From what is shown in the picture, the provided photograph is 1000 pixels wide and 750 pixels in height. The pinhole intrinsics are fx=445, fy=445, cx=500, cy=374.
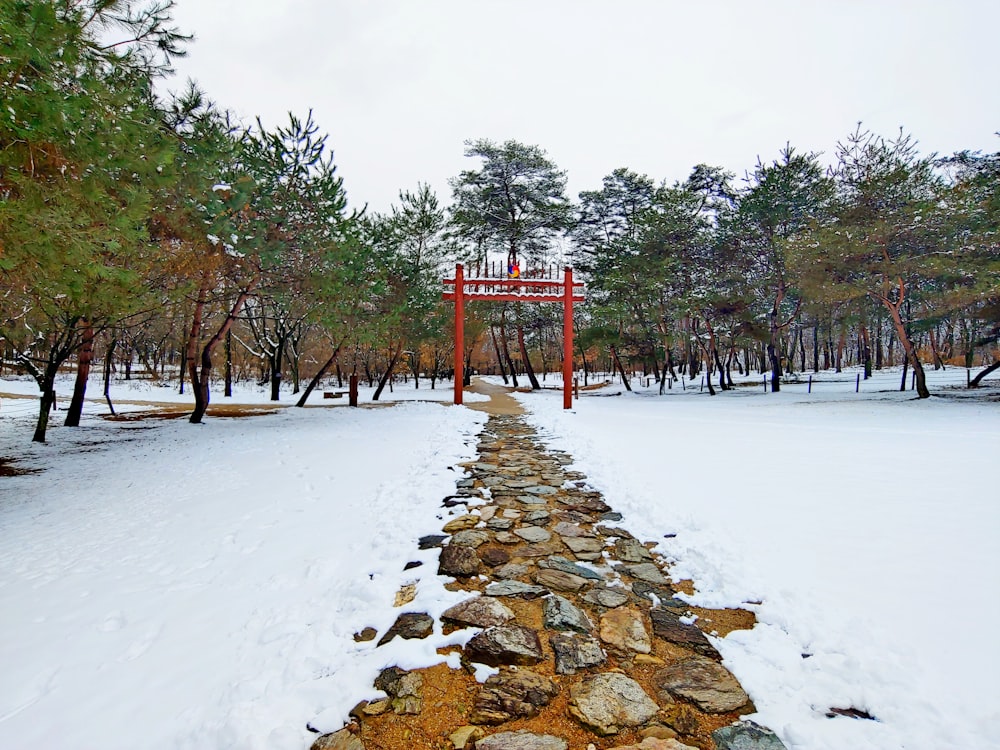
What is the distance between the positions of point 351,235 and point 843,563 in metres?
11.4

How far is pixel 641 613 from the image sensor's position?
2.52m

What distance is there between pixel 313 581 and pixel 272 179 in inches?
408

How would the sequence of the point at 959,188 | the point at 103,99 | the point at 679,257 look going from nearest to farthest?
the point at 103,99, the point at 959,188, the point at 679,257

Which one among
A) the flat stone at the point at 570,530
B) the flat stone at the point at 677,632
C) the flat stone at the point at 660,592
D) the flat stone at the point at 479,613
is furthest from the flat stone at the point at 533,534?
the flat stone at the point at 677,632

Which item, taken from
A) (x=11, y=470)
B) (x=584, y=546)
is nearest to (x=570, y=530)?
(x=584, y=546)

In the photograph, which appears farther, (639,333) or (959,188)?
(639,333)

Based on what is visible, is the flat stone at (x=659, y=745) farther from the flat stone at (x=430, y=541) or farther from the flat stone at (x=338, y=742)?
the flat stone at (x=430, y=541)

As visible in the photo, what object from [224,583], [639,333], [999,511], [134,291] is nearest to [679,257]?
[639,333]

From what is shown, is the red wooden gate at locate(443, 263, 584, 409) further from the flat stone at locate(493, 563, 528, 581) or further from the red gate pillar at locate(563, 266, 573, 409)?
the flat stone at locate(493, 563, 528, 581)

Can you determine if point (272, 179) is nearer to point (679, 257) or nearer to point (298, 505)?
point (298, 505)

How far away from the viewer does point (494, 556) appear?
325cm

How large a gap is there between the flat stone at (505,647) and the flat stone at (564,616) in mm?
155

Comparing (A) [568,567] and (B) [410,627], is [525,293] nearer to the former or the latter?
(A) [568,567]

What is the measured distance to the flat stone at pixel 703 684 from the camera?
182 centimetres
